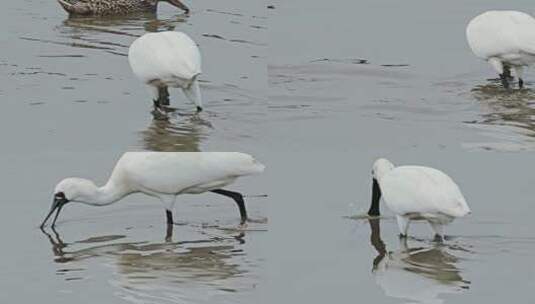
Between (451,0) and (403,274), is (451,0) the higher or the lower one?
the higher one

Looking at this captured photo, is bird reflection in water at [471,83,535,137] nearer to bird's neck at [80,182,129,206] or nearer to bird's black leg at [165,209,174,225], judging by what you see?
bird's black leg at [165,209,174,225]

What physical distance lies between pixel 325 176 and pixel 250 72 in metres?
1.41

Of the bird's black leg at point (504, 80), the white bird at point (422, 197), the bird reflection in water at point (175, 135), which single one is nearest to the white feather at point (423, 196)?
the white bird at point (422, 197)

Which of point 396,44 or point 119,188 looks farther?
point 396,44

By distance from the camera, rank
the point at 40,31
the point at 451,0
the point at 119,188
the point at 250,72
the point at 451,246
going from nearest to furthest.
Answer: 1. the point at 451,246
2. the point at 119,188
3. the point at 250,72
4. the point at 40,31
5. the point at 451,0

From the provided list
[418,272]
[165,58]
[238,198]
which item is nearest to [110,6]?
[165,58]

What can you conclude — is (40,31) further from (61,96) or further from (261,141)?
(261,141)

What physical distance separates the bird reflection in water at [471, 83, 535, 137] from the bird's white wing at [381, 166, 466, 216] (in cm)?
85

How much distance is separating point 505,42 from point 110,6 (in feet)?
15.4

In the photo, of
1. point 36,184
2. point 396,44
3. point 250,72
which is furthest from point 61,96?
point 396,44

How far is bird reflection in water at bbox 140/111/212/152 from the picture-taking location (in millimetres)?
11102

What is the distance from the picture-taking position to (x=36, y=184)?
38.0 ft

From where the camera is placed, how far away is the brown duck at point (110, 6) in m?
15.5

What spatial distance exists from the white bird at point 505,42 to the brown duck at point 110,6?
376 centimetres
